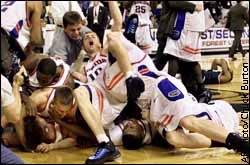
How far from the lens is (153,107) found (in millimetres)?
4859

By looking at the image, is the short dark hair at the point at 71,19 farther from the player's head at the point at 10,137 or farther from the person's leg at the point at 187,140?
the person's leg at the point at 187,140

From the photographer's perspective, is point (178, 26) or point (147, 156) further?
point (178, 26)

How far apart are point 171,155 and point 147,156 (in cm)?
18

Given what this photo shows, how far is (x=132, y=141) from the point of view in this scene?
4914mm

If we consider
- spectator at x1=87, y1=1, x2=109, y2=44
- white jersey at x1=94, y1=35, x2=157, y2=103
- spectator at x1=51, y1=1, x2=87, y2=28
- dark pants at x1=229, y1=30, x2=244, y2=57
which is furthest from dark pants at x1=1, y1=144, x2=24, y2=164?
dark pants at x1=229, y1=30, x2=244, y2=57

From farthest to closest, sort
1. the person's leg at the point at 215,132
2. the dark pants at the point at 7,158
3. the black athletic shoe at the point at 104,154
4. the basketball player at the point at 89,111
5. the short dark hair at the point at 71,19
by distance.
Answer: the short dark hair at the point at 71,19, the basketball player at the point at 89,111, the black athletic shoe at the point at 104,154, the person's leg at the point at 215,132, the dark pants at the point at 7,158

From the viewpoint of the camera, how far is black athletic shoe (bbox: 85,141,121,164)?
14.6ft

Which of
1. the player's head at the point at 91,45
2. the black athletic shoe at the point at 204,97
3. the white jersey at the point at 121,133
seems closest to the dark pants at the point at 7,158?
the white jersey at the point at 121,133

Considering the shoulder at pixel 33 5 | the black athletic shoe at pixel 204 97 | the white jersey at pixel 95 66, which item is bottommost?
the black athletic shoe at pixel 204 97

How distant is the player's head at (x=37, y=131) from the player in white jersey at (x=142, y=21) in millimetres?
4720

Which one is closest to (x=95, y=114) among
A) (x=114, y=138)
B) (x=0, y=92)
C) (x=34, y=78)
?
(x=114, y=138)

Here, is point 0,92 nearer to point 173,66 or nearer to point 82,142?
point 82,142

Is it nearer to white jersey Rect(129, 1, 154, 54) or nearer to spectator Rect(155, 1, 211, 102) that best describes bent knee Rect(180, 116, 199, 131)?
spectator Rect(155, 1, 211, 102)

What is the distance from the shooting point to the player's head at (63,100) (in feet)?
15.1
